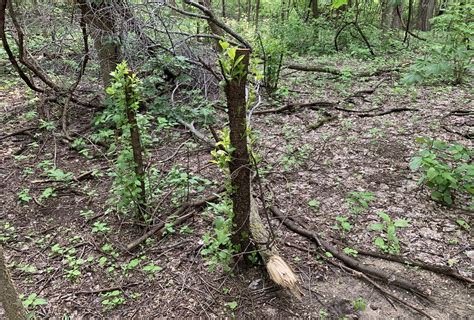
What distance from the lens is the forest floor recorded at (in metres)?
3.05

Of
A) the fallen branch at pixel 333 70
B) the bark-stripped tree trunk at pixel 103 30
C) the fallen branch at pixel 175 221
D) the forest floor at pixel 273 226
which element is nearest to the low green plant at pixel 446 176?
the forest floor at pixel 273 226

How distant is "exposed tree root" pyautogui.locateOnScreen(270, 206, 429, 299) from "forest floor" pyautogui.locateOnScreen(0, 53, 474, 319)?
0.07 meters

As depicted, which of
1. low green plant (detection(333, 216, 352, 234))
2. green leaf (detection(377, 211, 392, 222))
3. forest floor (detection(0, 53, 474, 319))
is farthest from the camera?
low green plant (detection(333, 216, 352, 234))

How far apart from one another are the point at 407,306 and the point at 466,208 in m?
1.81

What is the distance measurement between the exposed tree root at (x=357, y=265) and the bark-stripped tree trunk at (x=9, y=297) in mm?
2137

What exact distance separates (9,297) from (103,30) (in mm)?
4810

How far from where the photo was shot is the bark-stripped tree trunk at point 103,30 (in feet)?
18.8

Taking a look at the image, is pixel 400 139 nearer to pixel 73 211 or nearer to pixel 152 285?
pixel 152 285

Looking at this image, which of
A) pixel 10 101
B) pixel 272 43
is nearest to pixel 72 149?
pixel 10 101

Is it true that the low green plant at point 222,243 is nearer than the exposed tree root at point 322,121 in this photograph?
Yes

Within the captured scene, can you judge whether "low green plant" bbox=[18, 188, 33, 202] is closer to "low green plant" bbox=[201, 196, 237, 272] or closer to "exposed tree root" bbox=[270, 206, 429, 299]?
"low green plant" bbox=[201, 196, 237, 272]

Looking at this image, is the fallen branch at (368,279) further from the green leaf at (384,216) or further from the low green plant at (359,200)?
the low green plant at (359,200)

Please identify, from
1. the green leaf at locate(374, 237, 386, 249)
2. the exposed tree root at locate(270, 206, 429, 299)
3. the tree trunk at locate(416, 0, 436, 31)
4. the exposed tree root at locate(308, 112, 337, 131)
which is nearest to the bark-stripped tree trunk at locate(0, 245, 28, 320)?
the exposed tree root at locate(270, 206, 429, 299)

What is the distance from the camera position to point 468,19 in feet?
25.0
